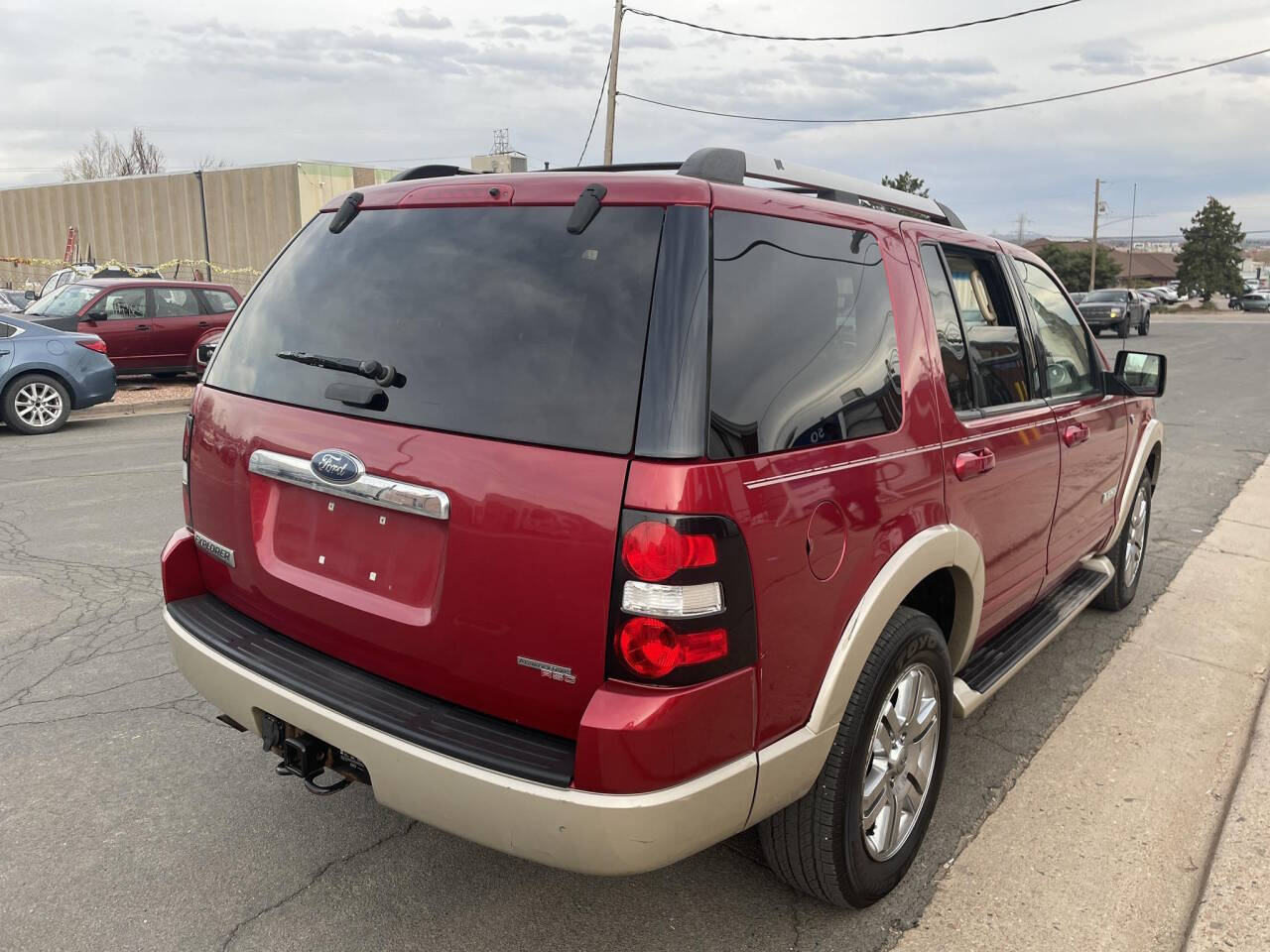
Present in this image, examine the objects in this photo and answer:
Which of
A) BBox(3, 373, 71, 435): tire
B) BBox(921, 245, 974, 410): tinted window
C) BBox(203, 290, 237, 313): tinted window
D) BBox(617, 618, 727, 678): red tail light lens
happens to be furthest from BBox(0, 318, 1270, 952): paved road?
BBox(203, 290, 237, 313): tinted window

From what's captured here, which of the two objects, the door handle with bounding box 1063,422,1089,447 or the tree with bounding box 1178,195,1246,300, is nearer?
the door handle with bounding box 1063,422,1089,447

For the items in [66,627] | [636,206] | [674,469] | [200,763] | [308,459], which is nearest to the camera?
[674,469]

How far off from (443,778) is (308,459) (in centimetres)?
88

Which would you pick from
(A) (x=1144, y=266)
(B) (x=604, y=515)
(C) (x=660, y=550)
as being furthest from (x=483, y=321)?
(A) (x=1144, y=266)

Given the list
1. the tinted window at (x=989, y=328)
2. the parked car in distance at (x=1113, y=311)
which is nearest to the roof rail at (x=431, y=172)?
the tinted window at (x=989, y=328)

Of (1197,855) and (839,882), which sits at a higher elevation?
(839,882)

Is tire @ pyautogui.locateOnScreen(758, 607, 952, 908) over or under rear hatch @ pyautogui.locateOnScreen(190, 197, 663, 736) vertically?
under

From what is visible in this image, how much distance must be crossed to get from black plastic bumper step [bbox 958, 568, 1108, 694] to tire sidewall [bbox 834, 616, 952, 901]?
35 cm

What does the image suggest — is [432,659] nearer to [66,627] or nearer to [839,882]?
[839,882]

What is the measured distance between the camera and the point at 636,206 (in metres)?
2.24

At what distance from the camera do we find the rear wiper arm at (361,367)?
2.44 metres

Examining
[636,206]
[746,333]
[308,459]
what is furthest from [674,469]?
[308,459]

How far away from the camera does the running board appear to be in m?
3.18

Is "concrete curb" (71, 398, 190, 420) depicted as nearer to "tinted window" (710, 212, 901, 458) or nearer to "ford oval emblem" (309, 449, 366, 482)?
"ford oval emblem" (309, 449, 366, 482)
